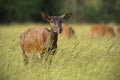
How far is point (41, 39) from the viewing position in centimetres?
1127

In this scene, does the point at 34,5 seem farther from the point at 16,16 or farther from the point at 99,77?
the point at 99,77

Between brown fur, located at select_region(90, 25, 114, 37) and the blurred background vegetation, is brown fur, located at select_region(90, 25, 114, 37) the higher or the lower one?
the higher one

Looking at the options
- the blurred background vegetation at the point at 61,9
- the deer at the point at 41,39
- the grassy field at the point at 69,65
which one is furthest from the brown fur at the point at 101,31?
the blurred background vegetation at the point at 61,9

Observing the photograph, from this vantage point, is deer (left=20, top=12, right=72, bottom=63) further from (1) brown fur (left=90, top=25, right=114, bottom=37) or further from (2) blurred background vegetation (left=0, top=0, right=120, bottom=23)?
(2) blurred background vegetation (left=0, top=0, right=120, bottom=23)

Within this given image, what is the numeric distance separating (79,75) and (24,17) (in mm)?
32958

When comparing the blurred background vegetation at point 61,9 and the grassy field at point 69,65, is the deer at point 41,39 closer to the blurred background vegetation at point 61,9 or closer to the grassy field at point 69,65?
the grassy field at point 69,65

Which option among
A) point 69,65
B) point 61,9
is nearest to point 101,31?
point 69,65

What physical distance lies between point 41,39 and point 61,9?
33.6m

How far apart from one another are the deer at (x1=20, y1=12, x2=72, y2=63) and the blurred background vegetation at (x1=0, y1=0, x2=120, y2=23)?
3008cm

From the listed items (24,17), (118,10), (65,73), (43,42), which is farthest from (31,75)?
(118,10)

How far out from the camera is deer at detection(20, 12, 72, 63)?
11.1m

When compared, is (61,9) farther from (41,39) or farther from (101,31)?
(41,39)

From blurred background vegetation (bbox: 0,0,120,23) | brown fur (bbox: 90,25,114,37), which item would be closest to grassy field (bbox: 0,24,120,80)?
brown fur (bbox: 90,25,114,37)

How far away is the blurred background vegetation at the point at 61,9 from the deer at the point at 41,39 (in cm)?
3008
